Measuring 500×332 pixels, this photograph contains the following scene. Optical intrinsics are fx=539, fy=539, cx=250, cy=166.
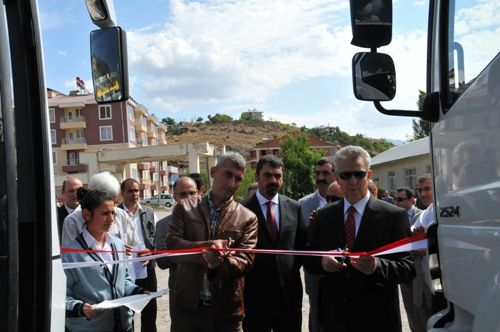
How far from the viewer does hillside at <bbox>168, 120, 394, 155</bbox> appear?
16738 cm

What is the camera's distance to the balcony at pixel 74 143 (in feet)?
235

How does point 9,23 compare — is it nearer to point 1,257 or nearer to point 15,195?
point 15,195

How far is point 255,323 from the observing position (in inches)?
187

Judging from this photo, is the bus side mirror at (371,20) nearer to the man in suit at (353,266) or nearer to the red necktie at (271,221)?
the man in suit at (353,266)

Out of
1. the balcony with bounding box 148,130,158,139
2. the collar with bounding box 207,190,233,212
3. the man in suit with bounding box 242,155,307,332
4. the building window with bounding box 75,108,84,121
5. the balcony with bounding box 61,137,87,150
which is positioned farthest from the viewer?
the balcony with bounding box 148,130,158,139

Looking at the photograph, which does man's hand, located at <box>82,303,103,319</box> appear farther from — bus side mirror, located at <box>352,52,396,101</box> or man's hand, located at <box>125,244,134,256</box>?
bus side mirror, located at <box>352,52,396,101</box>

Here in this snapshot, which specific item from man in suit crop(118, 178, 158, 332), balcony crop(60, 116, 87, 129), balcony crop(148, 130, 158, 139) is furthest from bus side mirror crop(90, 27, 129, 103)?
balcony crop(148, 130, 158, 139)

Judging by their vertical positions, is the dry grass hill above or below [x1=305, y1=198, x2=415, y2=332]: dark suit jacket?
above

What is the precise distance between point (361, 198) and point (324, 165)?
273 centimetres

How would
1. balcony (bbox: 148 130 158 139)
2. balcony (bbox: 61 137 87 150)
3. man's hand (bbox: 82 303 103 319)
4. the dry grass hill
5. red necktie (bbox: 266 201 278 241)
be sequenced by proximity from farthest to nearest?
the dry grass hill
balcony (bbox: 148 130 158 139)
balcony (bbox: 61 137 87 150)
red necktie (bbox: 266 201 278 241)
man's hand (bbox: 82 303 103 319)

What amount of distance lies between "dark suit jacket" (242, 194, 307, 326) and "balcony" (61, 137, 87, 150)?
69.9 m

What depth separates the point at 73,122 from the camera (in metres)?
69.9

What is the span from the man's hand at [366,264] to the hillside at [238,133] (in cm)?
15492

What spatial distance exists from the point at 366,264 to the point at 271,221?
1.65m
